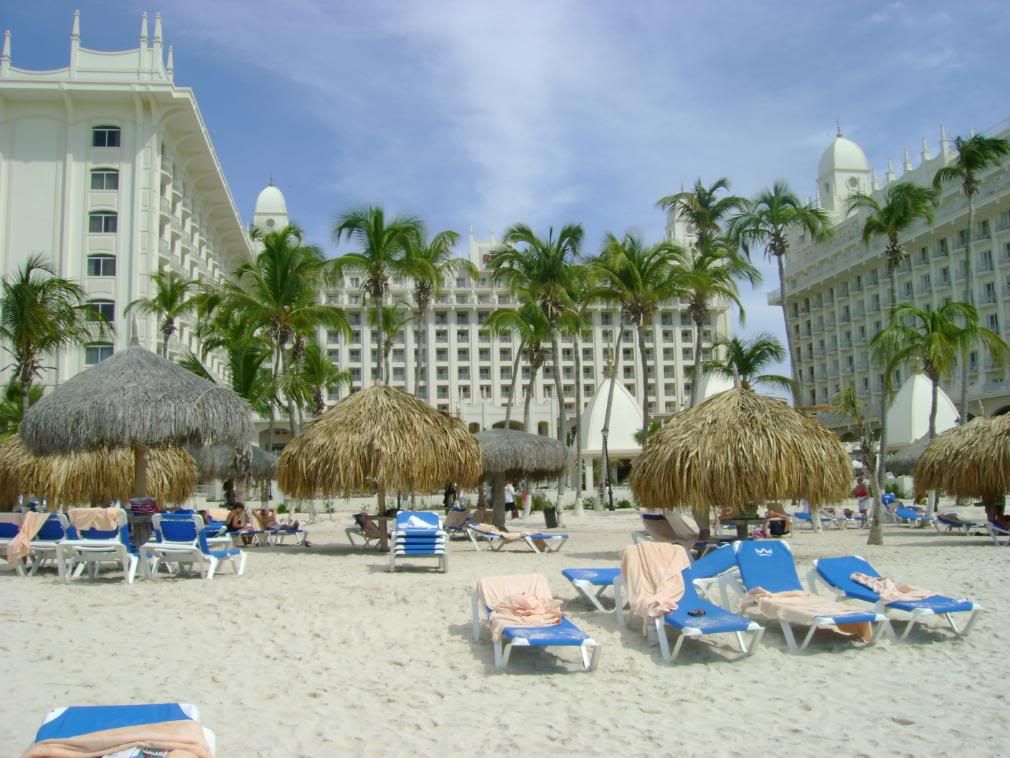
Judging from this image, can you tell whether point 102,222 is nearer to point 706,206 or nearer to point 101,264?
point 101,264

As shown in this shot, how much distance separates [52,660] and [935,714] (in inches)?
239

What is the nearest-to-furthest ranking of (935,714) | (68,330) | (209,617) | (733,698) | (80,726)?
(80,726) < (935,714) < (733,698) < (209,617) < (68,330)

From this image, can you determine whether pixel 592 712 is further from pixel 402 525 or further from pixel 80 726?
pixel 402 525

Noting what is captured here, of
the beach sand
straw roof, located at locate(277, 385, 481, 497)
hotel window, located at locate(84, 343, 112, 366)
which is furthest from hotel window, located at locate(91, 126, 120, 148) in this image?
the beach sand

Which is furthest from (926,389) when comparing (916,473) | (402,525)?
(402,525)

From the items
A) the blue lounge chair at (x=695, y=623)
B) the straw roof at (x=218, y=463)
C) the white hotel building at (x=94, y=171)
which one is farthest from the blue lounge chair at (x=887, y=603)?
the white hotel building at (x=94, y=171)

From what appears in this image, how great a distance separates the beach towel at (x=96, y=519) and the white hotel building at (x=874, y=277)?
144 feet

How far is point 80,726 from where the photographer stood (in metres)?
3.34

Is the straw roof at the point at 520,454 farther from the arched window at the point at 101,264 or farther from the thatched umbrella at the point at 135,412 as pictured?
the arched window at the point at 101,264

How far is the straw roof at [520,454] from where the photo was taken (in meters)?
18.5

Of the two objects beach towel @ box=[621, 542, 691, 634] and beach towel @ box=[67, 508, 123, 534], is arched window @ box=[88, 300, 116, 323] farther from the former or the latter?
beach towel @ box=[621, 542, 691, 634]

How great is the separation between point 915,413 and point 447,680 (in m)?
37.2

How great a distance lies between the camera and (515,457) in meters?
18.5

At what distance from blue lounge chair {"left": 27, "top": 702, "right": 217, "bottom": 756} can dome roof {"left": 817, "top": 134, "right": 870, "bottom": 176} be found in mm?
72287
